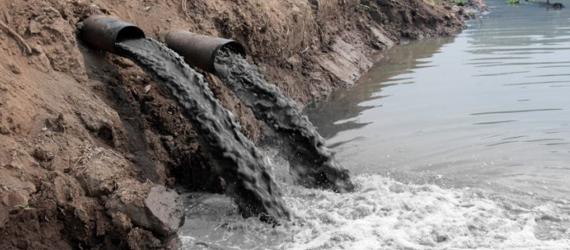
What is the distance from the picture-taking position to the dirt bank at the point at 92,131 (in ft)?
14.4

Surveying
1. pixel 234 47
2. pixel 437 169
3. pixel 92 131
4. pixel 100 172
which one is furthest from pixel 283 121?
pixel 100 172

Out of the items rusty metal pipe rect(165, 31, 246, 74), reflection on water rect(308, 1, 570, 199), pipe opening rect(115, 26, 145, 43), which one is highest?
pipe opening rect(115, 26, 145, 43)

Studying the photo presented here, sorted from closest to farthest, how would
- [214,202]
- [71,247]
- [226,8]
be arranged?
[71,247]
[214,202]
[226,8]

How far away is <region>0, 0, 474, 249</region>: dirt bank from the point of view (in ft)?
14.4

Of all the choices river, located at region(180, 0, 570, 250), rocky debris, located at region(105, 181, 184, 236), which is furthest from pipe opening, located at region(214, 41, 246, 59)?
rocky debris, located at region(105, 181, 184, 236)

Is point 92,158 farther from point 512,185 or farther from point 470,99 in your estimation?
point 470,99

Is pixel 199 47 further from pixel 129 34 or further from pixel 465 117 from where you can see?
pixel 465 117

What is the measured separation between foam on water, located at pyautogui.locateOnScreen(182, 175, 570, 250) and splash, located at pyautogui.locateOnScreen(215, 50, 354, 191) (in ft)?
1.92

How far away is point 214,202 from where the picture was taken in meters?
5.95

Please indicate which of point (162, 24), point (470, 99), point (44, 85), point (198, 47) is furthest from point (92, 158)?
point (470, 99)

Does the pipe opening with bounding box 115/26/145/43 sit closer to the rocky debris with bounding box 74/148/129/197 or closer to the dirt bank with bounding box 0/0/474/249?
the dirt bank with bounding box 0/0/474/249

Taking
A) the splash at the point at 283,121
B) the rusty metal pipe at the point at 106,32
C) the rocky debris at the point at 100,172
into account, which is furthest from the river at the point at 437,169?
the rusty metal pipe at the point at 106,32

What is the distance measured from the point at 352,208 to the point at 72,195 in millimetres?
2438

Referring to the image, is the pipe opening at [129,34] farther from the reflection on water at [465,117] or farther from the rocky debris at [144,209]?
the reflection on water at [465,117]
